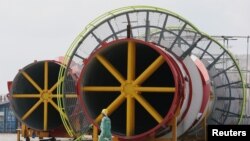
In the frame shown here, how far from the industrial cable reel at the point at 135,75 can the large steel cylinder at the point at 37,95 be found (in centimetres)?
477

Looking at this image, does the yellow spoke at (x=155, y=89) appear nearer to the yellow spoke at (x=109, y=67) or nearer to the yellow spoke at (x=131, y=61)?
the yellow spoke at (x=131, y=61)

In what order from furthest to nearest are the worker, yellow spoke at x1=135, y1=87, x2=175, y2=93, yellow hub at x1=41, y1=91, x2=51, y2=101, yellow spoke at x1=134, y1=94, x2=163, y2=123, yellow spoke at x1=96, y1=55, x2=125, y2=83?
yellow hub at x1=41, y1=91, x2=51, y2=101 < yellow spoke at x1=96, y1=55, x2=125, y2=83 < yellow spoke at x1=134, y1=94, x2=163, y2=123 < yellow spoke at x1=135, y1=87, x2=175, y2=93 < the worker

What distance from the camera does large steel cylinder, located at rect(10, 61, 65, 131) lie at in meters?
18.8

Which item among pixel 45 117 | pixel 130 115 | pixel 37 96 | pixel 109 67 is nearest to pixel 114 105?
pixel 130 115

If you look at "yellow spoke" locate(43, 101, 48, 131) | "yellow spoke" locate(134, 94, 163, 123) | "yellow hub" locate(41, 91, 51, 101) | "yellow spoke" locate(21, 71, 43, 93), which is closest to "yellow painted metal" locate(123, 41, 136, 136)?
"yellow spoke" locate(134, 94, 163, 123)

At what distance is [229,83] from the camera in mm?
17219

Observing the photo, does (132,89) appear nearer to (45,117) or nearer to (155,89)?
(155,89)

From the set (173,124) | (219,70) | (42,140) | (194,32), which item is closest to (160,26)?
(194,32)

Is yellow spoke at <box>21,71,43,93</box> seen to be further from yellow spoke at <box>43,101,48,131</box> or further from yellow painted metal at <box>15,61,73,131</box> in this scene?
yellow spoke at <box>43,101,48,131</box>

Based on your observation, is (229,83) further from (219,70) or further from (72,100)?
(72,100)

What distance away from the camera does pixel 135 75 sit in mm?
12773

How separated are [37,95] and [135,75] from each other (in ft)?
22.2

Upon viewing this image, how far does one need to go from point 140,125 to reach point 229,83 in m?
4.99

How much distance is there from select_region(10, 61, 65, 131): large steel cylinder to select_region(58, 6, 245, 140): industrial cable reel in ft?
15.7
